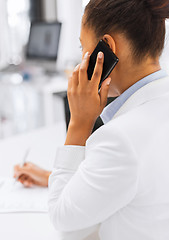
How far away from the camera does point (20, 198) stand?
0.75 m

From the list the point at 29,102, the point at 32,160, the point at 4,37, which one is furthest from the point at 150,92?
the point at 4,37

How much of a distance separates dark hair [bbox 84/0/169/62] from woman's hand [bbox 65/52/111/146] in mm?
69

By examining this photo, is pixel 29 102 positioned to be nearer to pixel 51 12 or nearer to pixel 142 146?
pixel 51 12

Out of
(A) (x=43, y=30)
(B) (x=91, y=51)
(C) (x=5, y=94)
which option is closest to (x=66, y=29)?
(A) (x=43, y=30)

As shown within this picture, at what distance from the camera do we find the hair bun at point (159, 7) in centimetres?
55

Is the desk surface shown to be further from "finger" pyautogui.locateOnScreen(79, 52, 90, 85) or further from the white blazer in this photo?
"finger" pyautogui.locateOnScreen(79, 52, 90, 85)

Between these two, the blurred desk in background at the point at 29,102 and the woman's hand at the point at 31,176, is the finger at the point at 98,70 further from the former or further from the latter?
the blurred desk in background at the point at 29,102

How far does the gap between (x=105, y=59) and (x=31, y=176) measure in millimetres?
409

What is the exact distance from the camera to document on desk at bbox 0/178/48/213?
71cm

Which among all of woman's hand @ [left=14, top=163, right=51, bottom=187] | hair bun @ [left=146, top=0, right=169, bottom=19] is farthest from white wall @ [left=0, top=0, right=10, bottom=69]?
hair bun @ [left=146, top=0, right=169, bottom=19]

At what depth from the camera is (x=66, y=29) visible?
285cm

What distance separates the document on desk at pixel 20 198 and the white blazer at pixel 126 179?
0.16 meters

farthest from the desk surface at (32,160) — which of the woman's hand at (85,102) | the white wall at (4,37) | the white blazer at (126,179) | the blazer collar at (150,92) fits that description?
the white wall at (4,37)

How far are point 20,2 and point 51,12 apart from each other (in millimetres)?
354
